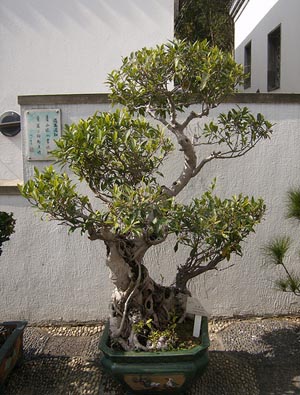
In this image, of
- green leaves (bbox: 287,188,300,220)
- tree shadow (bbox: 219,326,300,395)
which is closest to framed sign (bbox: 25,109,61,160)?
green leaves (bbox: 287,188,300,220)

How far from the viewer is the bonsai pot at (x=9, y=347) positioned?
9.73 ft

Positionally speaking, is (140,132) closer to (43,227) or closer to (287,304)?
(43,227)

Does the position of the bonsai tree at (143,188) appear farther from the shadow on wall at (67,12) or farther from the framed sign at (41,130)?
the shadow on wall at (67,12)

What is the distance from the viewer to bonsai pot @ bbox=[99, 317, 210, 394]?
270 centimetres

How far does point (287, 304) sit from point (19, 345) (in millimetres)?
2274

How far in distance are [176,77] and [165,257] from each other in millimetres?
1690

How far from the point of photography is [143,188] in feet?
8.39

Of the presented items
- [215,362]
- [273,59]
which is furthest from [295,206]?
[273,59]

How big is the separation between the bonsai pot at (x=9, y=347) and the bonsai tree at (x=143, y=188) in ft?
2.37

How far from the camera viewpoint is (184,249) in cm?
396

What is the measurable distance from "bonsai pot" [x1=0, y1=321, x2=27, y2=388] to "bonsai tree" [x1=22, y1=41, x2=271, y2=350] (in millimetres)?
721

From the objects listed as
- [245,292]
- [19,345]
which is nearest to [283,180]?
[245,292]

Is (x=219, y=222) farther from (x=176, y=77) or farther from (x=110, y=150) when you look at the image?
(x=176, y=77)

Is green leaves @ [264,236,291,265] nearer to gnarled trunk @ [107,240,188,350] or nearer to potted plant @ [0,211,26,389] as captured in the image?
gnarled trunk @ [107,240,188,350]
